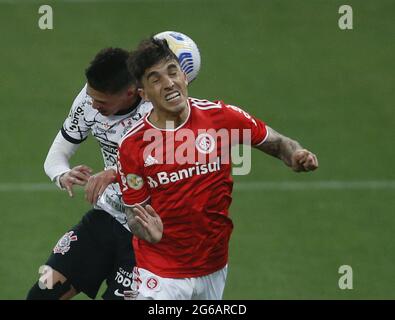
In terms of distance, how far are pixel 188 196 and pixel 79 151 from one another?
20.0 ft

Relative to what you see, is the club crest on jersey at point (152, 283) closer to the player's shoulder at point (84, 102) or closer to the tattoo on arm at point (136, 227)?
the tattoo on arm at point (136, 227)

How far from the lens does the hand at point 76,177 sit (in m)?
8.67

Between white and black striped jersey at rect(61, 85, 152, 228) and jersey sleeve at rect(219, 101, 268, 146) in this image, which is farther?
white and black striped jersey at rect(61, 85, 152, 228)

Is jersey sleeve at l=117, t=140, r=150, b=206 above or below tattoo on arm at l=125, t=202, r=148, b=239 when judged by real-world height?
above

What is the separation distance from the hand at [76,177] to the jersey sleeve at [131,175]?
0.53 meters

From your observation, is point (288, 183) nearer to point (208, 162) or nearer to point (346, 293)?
point (346, 293)

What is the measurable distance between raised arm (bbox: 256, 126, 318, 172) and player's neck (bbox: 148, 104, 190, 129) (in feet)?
1.87

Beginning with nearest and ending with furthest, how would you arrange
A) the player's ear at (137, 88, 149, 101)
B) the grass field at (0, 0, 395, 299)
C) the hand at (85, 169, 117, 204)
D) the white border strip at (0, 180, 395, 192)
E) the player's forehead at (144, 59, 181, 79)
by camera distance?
1. the player's forehead at (144, 59, 181, 79)
2. the player's ear at (137, 88, 149, 101)
3. the hand at (85, 169, 117, 204)
4. the grass field at (0, 0, 395, 299)
5. the white border strip at (0, 180, 395, 192)

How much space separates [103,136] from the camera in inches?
358

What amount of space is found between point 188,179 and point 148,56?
2.66 ft

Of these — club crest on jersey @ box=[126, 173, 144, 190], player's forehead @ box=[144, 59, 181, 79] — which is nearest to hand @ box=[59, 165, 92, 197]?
club crest on jersey @ box=[126, 173, 144, 190]

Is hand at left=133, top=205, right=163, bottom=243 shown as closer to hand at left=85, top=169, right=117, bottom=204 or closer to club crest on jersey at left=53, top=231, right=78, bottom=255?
hand at left=85, top=169, right=117, bottom=204

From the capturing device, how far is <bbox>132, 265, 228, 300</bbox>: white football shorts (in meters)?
8.27

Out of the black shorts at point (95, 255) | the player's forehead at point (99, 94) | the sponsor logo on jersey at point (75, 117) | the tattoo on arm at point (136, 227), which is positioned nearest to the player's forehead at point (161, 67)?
the player's forehead at point (99, 94)
